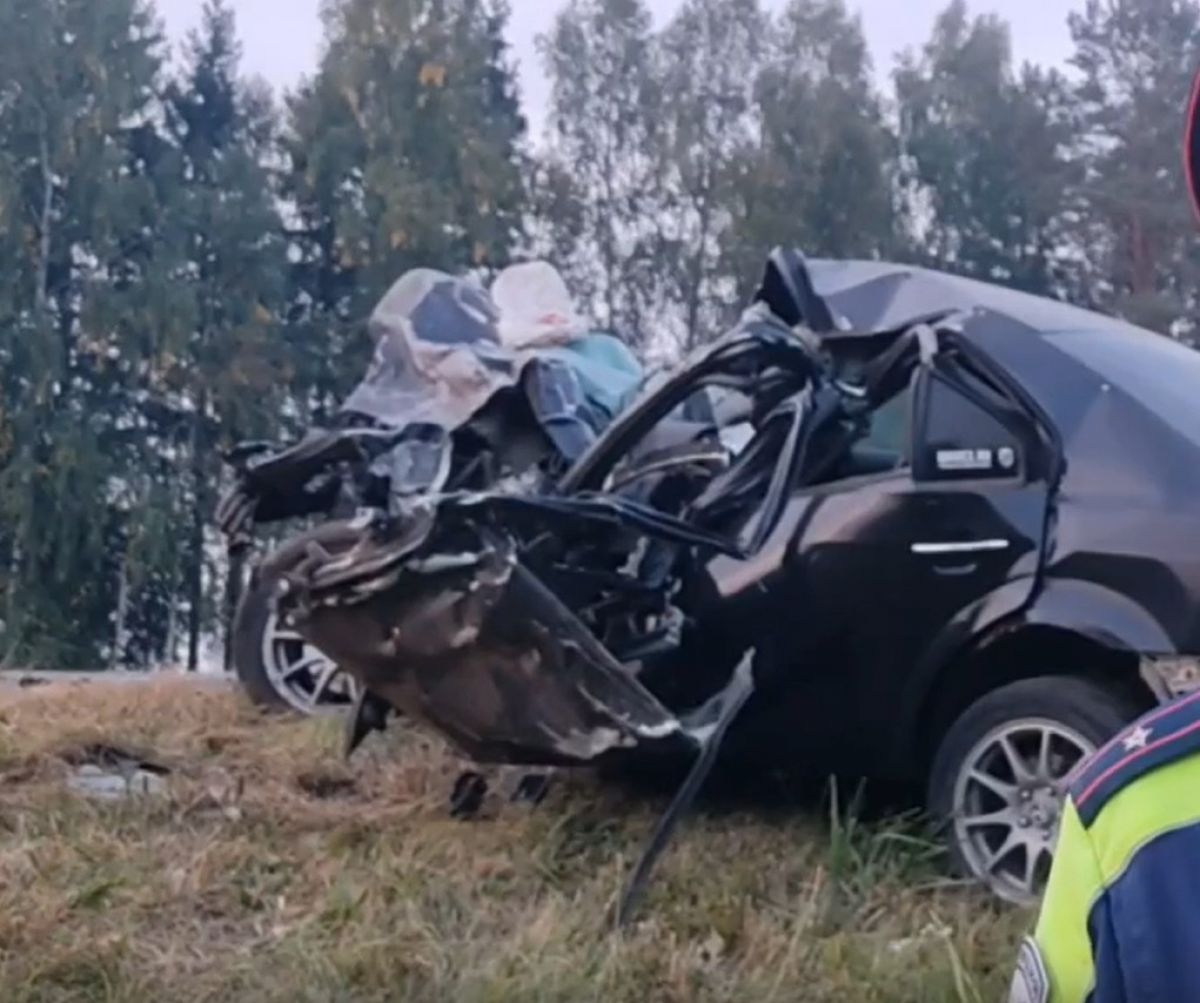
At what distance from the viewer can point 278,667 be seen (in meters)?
6.84

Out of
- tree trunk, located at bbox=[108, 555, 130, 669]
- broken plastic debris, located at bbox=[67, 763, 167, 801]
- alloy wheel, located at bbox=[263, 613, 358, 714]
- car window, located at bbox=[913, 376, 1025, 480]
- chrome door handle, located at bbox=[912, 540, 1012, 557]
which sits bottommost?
tree trunk, located at bbox=[108, 555, 130, 669]

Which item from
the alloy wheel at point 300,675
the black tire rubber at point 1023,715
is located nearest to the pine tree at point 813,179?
the alloy wheel at point 300,675

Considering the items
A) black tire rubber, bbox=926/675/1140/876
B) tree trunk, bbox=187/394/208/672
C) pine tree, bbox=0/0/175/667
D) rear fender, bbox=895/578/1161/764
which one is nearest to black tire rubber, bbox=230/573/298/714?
rear fender, bbox=895/578/1161/764

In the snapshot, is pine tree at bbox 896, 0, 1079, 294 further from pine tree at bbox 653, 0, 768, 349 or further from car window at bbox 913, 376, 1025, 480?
car window at bbox 913, 376, 1025, 480

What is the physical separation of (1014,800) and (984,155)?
86.7ft

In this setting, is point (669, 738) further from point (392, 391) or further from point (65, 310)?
point (65, 310)

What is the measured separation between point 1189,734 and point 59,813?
4429 mm

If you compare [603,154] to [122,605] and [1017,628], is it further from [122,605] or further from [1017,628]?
[1017,628]

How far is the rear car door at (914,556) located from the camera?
184 inches

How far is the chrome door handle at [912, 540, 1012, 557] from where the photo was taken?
4652 mm

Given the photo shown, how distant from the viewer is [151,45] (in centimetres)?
2781

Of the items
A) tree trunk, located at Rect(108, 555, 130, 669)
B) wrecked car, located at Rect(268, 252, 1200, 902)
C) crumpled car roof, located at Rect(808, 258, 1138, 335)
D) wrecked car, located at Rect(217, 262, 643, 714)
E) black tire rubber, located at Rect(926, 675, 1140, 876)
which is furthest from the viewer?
tree trunk, located at Rect(108, 555, 130, 669)

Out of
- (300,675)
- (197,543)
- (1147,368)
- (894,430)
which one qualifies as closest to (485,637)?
(894,430)

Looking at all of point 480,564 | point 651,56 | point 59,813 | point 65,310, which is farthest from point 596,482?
point 651,56
